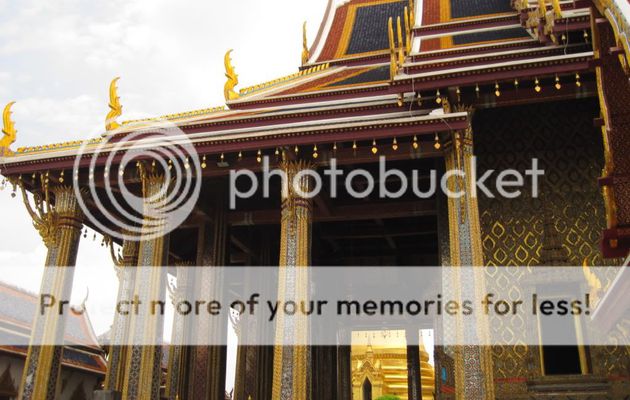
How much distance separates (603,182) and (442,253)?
4.63 meters

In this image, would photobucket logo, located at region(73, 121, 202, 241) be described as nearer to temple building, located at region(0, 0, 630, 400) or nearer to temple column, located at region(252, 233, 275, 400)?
Result: temple building, located at region(0, 0, 630, 400)

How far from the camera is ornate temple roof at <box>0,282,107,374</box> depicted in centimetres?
1534

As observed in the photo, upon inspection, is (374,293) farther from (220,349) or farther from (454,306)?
(454,306)

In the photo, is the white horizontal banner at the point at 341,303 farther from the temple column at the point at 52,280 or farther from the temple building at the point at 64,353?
the temple building at the point at 64,353

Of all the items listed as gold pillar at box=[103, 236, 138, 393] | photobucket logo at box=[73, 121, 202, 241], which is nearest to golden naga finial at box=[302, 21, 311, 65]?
photobucket logo at box=[73, 121, 202, 241]

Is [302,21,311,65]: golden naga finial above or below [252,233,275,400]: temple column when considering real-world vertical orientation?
above

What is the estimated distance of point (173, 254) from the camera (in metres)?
14.0

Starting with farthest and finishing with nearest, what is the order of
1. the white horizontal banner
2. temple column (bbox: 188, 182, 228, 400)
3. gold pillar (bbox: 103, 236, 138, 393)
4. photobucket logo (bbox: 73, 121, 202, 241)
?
1. gold pillar (bbox: 103, 236, 138, 393)
2. temple column (bbox: 188, 182, 228, 400)
3. photobucket logo (bbox: 73, 121, 202, 241)
4. the white horizontal banner

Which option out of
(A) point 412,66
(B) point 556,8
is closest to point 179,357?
(A) point 412,66

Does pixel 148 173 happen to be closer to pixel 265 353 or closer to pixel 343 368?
pixel 265 353

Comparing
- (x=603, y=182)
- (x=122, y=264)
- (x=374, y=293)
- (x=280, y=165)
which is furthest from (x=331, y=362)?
(x=603, y=182)

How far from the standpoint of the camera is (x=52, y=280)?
986 cm

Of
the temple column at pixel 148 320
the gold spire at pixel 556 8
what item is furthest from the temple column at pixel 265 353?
the gold spire at pixel 556 8

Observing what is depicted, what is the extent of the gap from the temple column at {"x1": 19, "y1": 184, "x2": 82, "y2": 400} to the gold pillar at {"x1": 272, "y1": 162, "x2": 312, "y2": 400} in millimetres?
3612
